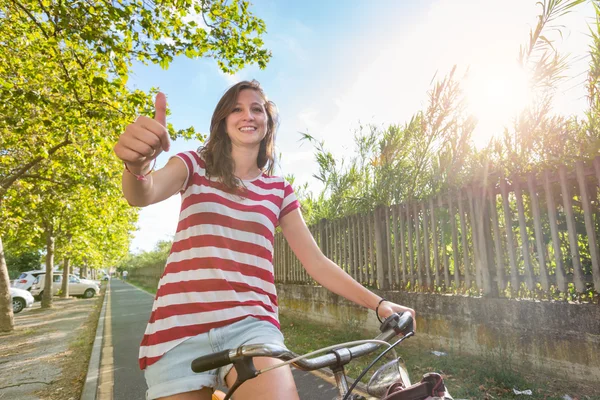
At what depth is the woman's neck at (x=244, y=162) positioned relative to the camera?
6.28 ft

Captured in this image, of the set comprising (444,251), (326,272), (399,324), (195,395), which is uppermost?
(444,251)

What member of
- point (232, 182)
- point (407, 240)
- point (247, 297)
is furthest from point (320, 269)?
point (407, 240)

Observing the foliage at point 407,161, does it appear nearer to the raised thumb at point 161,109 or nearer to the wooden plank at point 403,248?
the wooden plank at point 403,248

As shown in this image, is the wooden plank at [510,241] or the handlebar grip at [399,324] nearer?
the handlebar grip at [399,324]

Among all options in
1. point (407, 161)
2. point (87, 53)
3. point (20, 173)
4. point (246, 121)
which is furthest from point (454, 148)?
point (20, 173)

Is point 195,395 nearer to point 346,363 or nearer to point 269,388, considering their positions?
point 269,388

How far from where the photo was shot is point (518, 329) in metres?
4.31

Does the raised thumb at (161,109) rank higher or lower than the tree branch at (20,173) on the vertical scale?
lower

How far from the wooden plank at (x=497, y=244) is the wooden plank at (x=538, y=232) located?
469mm

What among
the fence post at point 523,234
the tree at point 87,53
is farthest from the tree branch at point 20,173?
the fence post at point 523,234

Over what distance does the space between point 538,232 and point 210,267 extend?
4.18m

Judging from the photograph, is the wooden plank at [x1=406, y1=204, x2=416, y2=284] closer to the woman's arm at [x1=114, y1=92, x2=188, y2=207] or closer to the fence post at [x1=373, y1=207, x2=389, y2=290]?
the fence post at [x1=373, y1=207, x2=389, y2=290]

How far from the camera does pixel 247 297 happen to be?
1552 mm

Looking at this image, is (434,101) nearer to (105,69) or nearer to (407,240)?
(407,240)
